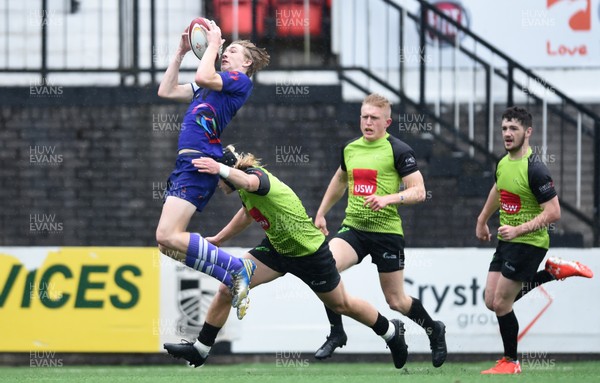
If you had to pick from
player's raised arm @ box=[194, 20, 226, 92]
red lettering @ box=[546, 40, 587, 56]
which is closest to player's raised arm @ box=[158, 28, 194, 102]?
player's raised arm @ box=[194, 20, 226, 92]

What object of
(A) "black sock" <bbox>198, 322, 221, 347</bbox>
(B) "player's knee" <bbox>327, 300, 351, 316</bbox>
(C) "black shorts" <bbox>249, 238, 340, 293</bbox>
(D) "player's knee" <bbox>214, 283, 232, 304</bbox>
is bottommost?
(A) "black sock" <bbox>198, 322, 221, 347</bbox>

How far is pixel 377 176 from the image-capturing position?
35.3 ft

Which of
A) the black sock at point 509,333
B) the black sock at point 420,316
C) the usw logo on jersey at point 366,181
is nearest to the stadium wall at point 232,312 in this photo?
the black sock at point 509,333

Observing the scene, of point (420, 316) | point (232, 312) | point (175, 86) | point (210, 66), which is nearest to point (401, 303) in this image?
point (420, 316)

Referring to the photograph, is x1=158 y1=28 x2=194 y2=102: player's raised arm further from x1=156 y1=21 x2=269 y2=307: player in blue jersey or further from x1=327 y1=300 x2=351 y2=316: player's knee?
x1=327 y1=300 x2=351 y2=316: player's knee

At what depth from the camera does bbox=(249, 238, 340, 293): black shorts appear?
9828mm

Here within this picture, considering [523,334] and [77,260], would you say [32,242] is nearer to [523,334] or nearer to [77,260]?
[77,260]

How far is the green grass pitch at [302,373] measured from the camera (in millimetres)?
A: 10211

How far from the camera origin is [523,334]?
1311 cm

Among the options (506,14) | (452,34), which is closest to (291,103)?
(452,34)

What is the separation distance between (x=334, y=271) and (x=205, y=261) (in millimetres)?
980

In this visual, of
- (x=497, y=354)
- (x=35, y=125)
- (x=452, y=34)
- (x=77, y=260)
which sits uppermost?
(x=452, y=34)

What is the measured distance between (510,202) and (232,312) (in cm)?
334

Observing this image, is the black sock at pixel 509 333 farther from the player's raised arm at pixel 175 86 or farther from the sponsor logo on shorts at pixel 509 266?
the player's raised arm at pixel 175 86
